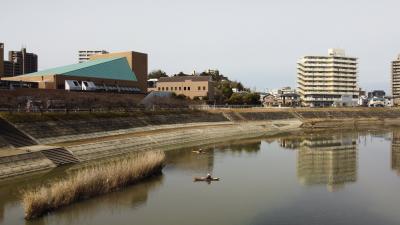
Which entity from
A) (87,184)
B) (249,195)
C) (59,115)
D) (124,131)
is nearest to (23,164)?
(87,184)

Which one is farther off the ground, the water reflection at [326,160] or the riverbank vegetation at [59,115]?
the riverbank vegetation at [59,115]

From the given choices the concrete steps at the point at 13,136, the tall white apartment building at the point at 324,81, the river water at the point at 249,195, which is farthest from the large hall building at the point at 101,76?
the tall white apartment building at the point at 324,81

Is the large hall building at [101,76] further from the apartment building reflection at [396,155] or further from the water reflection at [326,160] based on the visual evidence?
the apartment building reflection at [396,155]

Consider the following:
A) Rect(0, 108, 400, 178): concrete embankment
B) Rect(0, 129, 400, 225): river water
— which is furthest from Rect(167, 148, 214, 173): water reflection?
Rect(0, 108, 400, 178): concrete embankment

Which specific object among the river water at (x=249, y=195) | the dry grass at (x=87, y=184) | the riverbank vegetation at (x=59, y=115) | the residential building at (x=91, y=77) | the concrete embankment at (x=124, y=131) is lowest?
the river water at (x=249, y=195)

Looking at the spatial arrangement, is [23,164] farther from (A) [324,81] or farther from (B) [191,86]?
(A) [324,81]

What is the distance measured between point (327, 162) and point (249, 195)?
2254cm

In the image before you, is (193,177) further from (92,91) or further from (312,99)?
(312,99)

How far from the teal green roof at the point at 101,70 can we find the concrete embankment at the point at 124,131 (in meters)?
23.3

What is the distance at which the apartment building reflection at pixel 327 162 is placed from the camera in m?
40.9

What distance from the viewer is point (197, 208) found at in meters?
29.4

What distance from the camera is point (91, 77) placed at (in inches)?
3745

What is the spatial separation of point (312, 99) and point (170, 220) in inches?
6664

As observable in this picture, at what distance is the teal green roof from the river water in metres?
46.5
